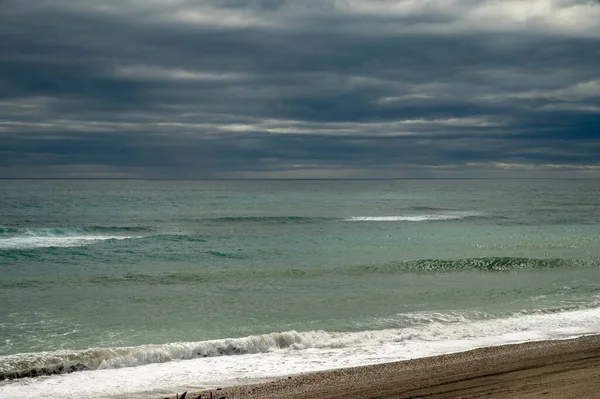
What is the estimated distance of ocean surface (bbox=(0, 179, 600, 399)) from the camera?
11.5 meters

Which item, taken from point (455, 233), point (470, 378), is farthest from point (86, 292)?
point (455, 233)

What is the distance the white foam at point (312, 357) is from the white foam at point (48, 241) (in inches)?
815

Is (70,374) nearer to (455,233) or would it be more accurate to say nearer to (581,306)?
(581,306)

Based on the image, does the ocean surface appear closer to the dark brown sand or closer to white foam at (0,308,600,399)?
white foam at (0,308,600,399)

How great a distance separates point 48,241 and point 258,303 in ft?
64.3

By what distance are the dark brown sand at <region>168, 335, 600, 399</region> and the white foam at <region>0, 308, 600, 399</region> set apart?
802 millimetres

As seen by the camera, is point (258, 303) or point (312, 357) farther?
point (258, 303)

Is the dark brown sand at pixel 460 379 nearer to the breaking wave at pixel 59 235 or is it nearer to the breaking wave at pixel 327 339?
the breaking wave at pixel 327 339

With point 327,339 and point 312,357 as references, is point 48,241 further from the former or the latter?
point 312,357

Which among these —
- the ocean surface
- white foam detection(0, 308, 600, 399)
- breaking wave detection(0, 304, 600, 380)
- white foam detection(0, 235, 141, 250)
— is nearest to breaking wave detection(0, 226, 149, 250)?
white foam detection(0, 235, 141, 250)

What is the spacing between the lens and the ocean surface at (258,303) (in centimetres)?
1150

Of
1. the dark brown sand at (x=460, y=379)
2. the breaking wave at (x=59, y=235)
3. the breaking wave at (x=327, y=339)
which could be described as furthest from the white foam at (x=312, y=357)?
the breaking wave at (x=59, y=235)

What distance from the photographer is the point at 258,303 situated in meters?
17.3

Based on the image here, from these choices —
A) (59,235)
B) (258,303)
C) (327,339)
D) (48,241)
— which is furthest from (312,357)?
(59,235)
